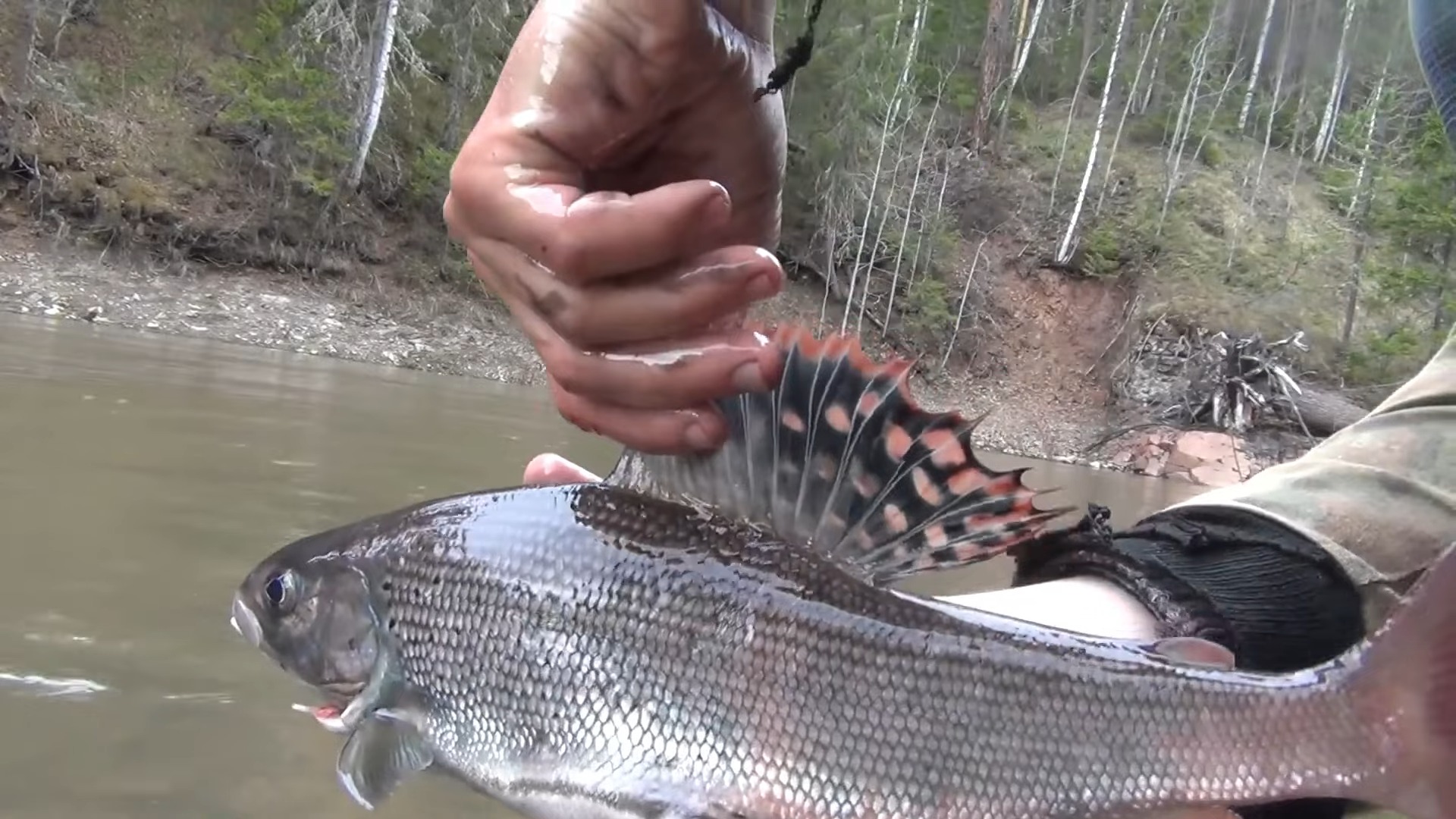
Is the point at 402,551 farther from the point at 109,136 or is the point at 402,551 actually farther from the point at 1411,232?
the point at 1411,232

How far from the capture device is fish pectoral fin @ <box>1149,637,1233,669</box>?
138cm

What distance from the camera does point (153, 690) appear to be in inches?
99.9

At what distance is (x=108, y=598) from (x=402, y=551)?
1.99m

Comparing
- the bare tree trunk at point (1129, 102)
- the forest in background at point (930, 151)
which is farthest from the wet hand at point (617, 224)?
the bare tree trunk at point (1129, 102)

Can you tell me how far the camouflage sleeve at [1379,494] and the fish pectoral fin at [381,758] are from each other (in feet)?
4.64

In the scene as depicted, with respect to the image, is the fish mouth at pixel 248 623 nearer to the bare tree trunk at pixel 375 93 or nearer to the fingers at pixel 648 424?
the fingers at pixel 648 424

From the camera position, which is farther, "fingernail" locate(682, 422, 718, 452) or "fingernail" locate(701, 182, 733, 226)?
"fingernail" locate(682, 422, 718, 452)

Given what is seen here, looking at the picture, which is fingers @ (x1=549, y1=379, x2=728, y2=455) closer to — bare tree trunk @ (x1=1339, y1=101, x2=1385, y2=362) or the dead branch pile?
the dead branch pile

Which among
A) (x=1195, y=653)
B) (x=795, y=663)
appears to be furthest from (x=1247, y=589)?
(x=795, y=663)

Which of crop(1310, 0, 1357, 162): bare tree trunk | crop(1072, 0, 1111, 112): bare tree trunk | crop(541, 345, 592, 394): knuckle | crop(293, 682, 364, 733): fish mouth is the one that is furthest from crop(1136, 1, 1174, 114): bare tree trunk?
crop(293, 682, 364, 733): fish mouth

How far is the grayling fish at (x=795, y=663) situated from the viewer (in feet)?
4.25

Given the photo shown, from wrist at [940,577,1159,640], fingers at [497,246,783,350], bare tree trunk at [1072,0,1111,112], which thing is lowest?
wrist at [940,577,1159,640]

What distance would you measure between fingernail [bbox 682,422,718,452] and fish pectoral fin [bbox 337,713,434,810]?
0.56 m

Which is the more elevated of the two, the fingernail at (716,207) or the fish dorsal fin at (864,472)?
the fingernail at (716,207)
